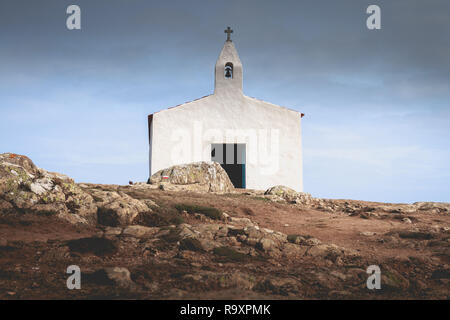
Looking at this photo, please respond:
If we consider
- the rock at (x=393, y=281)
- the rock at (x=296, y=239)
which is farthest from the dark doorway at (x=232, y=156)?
the rock at (x=393, y=281)

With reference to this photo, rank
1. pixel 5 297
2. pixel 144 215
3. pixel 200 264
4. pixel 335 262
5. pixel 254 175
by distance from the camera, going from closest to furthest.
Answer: pixel 5 297 < pixel 200 264 < pixel 335 262 < pixel 144 215 < pixel 254 175

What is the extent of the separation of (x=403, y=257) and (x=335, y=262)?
212 centimetres

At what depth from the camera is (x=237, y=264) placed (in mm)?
9523

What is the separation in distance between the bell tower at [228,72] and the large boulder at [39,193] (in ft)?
51.9

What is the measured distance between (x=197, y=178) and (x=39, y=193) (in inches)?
433

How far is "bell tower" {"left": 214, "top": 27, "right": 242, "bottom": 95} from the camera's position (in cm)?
2756

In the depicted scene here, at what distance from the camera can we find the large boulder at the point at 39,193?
1207 cm

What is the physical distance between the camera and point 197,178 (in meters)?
22.7

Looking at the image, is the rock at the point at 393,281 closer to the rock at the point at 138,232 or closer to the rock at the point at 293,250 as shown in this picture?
the rock at the point at 293,250

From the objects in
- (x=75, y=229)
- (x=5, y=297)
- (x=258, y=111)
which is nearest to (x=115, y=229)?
(x=75, y=229)

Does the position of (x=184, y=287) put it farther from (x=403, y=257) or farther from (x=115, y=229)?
(x=403, y=257)

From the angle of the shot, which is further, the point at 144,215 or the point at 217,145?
the point at 217,145

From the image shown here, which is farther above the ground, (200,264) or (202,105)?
(202,105)

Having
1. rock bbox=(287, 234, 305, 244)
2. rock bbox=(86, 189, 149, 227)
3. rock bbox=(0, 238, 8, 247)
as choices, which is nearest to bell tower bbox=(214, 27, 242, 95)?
rock bbox=(86, 189, 149, 227)
